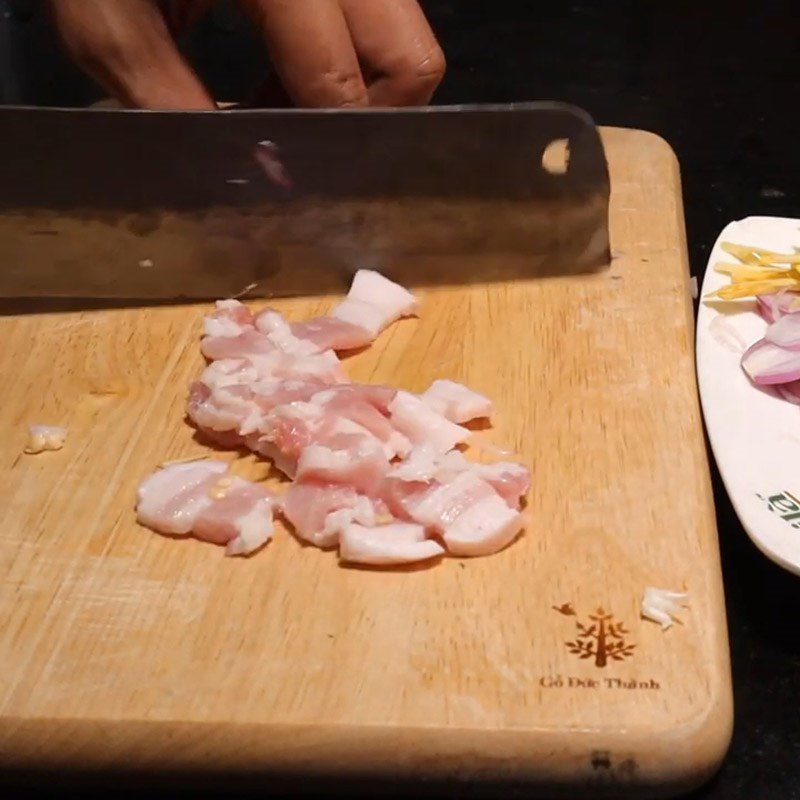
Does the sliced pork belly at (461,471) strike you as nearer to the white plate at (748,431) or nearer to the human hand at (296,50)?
the white plate at (748,431)

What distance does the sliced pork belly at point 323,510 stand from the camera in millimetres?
990

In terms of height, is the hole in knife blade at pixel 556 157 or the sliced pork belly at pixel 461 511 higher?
the hole in knife blade at pixel 556 157

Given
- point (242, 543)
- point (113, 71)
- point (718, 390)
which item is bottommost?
point (718, 390)

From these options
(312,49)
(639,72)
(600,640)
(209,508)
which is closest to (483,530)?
(600,640)

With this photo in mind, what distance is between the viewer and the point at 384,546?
3.16 ft

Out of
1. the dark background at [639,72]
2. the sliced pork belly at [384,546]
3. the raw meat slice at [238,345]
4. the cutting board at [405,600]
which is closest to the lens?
the cutting board at [405,600]

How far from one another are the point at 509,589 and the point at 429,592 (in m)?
0.07

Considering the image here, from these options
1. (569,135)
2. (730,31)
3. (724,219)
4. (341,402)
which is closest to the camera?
(341,402)

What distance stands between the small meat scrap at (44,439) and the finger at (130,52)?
431 mm

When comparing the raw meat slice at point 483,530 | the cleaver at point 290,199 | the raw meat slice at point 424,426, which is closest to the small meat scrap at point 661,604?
the raw meat slice at point 483,530

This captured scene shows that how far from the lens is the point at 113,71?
1.29 m

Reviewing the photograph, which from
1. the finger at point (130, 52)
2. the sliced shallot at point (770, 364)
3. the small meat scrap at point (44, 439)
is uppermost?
the finger at point (130, 52)

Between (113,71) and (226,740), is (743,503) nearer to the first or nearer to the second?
(226,740)

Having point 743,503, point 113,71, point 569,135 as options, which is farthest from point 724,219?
point 113,71
